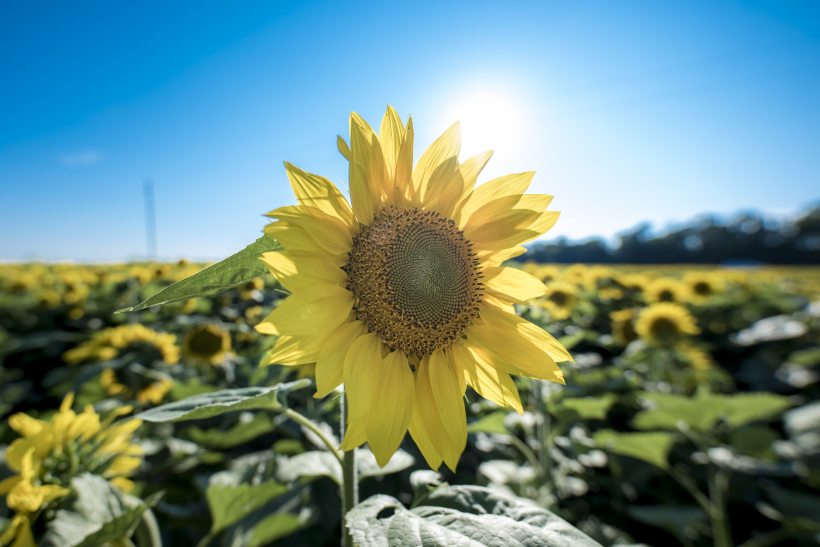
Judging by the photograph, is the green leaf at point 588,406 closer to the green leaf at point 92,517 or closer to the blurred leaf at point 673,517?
the blurred leaf at point 673,517

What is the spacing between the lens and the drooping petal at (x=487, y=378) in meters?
1.13

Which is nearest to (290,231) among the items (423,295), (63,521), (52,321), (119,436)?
(423,295)

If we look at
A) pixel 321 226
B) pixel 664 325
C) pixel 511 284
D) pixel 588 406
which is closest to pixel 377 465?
pixel 511 284

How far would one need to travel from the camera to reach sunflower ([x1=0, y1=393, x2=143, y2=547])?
1183 mm

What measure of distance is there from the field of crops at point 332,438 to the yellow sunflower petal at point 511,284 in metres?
0.11

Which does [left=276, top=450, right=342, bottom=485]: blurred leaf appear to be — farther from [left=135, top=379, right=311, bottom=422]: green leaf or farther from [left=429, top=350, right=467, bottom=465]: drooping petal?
[left=429, top=350, right=467, bottom=465]: drooping petal

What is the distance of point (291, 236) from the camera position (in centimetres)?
92

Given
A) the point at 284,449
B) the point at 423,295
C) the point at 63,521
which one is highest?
the point at 423,295

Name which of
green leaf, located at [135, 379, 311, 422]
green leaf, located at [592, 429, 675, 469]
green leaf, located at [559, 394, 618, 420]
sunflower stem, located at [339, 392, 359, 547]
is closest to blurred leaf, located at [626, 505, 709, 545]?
green leaf, located at [592, 429, 675, 469]

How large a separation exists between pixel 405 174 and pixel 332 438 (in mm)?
982

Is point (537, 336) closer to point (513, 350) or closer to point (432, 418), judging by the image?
point (513, 350)

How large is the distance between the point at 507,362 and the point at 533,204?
0.49 m

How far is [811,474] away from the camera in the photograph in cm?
331

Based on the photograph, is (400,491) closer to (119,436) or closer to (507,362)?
(119,436)
